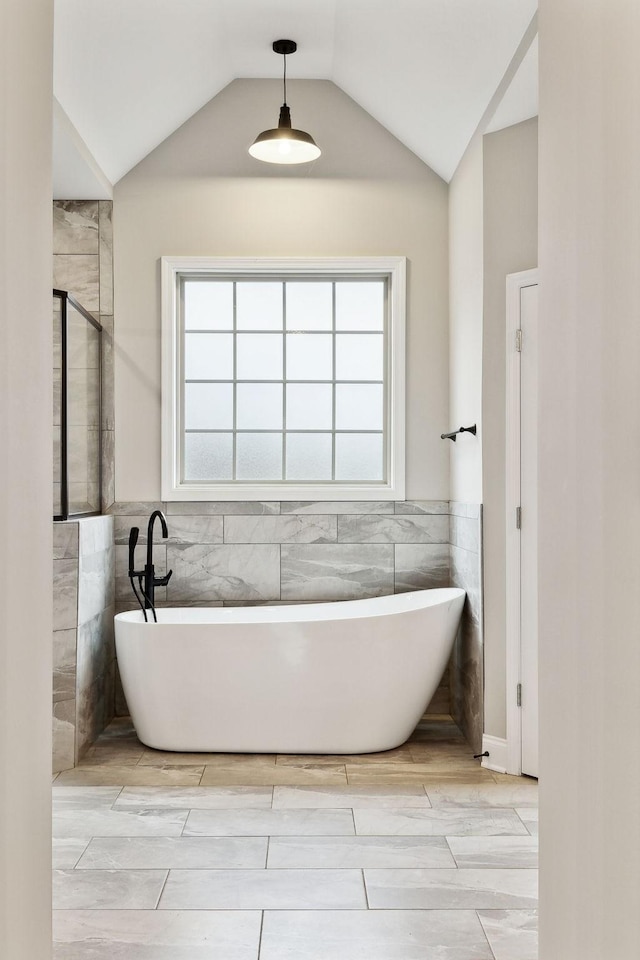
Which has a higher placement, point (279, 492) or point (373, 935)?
point (279, 492)

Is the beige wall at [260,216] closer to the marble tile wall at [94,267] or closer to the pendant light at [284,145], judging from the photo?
the marble tile wall at [94,267]

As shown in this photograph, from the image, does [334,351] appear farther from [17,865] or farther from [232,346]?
[17,865]

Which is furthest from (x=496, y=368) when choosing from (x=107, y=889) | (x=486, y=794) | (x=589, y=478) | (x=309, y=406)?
(x=107, y=889)

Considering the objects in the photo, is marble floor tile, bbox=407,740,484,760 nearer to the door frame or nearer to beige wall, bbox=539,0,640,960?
the door frame

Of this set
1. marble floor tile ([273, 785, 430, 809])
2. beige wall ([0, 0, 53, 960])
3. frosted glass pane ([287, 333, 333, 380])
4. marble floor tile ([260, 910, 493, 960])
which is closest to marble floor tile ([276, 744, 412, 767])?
marble floor tile ([273, 785, 430, 809])

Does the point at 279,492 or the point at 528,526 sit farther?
the point at 279,492

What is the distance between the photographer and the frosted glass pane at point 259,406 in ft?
14.6

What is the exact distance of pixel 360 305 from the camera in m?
4.46

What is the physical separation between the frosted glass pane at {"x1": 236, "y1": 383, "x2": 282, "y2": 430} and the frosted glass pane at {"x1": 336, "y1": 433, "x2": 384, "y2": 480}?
358mm

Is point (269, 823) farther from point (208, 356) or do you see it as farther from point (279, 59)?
point (279, 59)

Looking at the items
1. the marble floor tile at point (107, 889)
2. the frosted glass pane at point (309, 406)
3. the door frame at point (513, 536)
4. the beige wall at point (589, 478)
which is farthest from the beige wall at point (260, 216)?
the beige wall at point (589, 478)

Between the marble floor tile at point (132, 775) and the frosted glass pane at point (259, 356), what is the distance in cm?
201

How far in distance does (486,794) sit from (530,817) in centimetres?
25

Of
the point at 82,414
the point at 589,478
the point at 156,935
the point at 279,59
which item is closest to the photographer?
the point at 589,478
